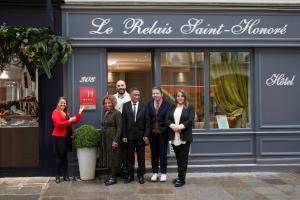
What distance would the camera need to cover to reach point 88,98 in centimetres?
976

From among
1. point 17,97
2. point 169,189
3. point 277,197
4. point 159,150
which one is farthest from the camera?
point 17,97

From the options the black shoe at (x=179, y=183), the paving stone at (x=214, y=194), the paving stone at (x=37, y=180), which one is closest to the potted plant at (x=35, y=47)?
the paving stone at (x=37, y=180)

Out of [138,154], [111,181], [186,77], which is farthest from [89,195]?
[186,77]

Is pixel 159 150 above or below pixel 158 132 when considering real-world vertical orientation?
below

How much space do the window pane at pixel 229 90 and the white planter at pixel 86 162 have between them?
284 cm

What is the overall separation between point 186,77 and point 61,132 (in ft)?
10.1

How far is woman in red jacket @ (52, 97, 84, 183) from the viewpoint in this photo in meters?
8.99

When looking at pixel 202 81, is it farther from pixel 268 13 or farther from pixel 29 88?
pixel 29 88

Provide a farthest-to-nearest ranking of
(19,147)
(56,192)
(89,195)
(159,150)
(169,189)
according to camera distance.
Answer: (19,147)
(159,150)
(169,189)
(56,192)
(89,195)

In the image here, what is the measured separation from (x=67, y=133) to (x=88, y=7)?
8.83 feet

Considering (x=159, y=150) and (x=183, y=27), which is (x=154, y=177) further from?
(x=183, y=27)

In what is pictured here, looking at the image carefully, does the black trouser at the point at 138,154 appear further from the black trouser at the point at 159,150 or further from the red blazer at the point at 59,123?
the red blazer at the point at 59,123

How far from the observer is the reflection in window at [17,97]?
9680mm

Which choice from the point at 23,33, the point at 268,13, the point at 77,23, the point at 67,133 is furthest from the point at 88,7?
the point at 268,13
